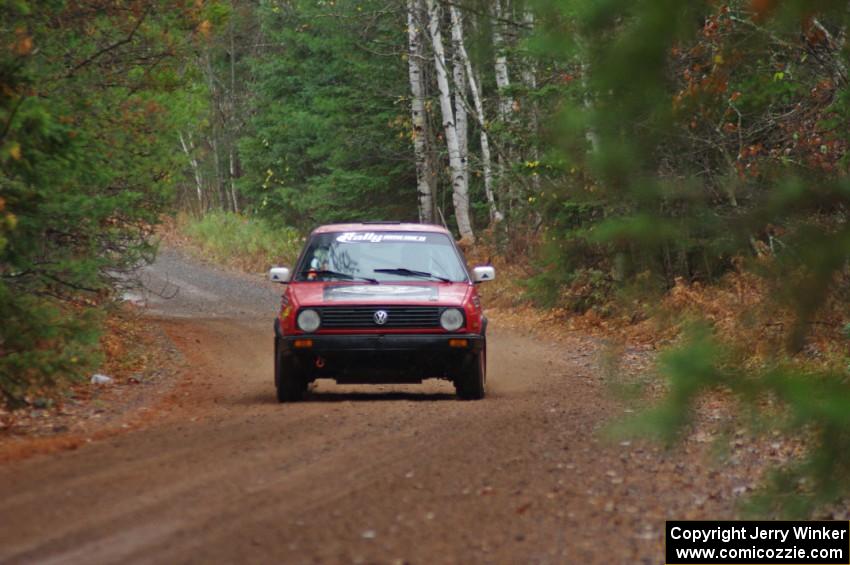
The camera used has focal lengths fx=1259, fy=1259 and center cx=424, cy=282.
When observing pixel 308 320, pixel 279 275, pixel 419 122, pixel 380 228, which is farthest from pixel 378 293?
pixel 419 122

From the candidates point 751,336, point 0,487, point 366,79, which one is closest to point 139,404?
point 0,487

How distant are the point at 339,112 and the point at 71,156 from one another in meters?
26.7

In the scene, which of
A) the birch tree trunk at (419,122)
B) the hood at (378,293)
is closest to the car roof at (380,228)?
the hood at (378,293)

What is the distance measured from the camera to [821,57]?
46.8 feet

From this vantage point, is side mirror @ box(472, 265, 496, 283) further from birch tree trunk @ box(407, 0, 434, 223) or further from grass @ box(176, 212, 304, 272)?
grass @ box(176, 212, 304, 272)

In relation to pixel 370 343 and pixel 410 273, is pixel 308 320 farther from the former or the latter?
pixel 410 273

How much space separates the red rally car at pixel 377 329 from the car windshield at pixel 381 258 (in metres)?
Result: 0.02

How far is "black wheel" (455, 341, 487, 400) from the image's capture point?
13.0 m

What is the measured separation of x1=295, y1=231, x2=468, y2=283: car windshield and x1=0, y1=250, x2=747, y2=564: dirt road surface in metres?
1.46

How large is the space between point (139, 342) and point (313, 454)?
12.8 meters

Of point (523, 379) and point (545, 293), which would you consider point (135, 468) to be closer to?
point (523, 379)

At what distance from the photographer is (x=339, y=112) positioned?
120 feet

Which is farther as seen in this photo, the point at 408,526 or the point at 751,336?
the point at 408,526


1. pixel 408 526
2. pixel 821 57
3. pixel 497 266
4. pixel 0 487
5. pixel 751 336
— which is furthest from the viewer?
pixel 497 266
